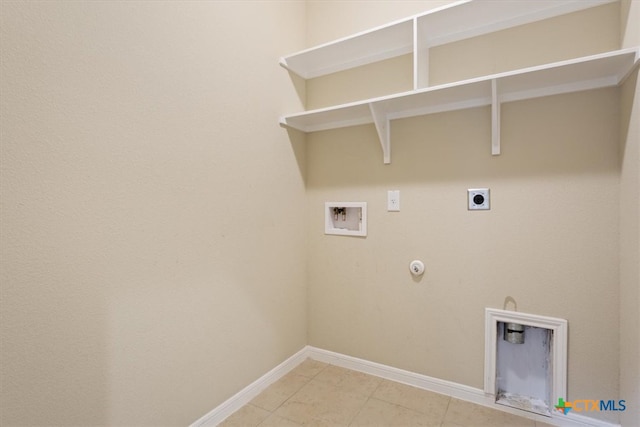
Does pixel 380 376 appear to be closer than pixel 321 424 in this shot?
No

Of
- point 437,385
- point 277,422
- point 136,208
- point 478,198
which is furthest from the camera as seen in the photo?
point 437,385

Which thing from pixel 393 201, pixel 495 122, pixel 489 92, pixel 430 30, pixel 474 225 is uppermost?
pixel 430 30

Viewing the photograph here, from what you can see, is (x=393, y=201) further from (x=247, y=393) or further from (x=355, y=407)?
(x=247, y=393)

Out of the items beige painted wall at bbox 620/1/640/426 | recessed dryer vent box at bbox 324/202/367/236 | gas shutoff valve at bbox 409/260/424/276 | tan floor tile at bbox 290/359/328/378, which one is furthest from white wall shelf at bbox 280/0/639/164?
tan floor tile at bbox 290/359/328/378

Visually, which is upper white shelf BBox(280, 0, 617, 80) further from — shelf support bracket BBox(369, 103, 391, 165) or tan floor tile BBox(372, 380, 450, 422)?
tan floor tile BBox(372, 380, 450, 422)

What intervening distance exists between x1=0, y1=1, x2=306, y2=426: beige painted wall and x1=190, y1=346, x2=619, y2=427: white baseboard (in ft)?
0.20

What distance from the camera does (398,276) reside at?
1931 millimetres

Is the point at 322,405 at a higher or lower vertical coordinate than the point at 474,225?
lower

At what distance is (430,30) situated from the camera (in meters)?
1.70

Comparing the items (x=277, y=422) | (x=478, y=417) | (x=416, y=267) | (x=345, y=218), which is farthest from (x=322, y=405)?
(x=345, y=218)

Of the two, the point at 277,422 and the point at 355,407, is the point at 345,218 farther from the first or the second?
the point at 277,422

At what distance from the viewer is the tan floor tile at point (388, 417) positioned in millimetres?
1564

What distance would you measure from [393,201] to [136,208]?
1.36 meters

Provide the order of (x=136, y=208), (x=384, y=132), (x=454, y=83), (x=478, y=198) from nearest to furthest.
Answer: (x=136, y=208), (x=454, y=83), (x=478, y=198), (x=384, y=132)
